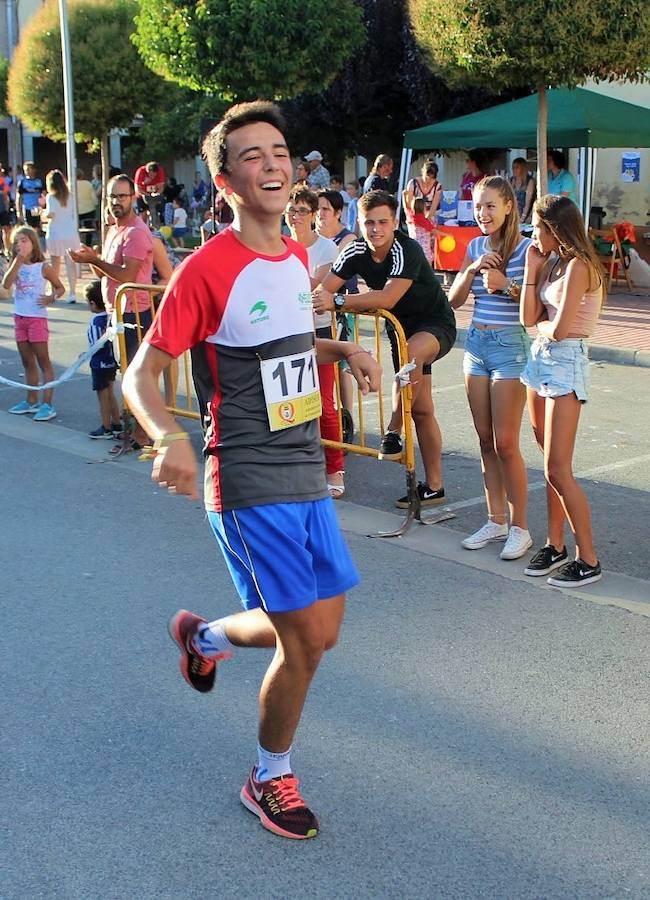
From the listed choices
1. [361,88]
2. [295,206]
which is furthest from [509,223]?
[361,88]

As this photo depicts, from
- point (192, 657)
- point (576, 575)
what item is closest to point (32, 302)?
point (576, 575)

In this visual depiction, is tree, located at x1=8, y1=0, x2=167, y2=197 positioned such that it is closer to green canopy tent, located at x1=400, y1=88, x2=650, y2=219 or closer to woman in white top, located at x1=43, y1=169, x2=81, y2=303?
woman in white top, located at x1=43, y1=169, x2=81, y2=303

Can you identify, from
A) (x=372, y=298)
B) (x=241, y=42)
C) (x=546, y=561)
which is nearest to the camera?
(x=546, y=561)

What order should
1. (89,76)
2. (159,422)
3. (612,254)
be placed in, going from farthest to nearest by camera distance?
(89,76)
(612,254)
(159,422)

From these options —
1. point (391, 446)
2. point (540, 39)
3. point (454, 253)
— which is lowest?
point (391, 446)

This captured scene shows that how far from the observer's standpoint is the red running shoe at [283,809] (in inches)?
138

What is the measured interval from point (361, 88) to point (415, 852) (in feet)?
93.1

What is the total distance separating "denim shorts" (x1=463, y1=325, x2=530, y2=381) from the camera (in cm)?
597

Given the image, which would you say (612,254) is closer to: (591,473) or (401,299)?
(591,473)

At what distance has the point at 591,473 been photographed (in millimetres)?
7734

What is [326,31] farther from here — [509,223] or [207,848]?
[207,848]

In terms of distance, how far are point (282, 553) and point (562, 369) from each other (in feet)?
8.25

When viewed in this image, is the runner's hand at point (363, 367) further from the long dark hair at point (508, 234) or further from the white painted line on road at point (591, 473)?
the white painted line on road at point (591, 473)

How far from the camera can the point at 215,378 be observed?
11.2 feet
